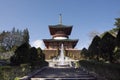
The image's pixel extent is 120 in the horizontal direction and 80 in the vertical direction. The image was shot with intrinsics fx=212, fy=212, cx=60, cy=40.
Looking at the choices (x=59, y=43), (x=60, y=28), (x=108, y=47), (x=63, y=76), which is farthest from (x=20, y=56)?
(x=60, y=28)

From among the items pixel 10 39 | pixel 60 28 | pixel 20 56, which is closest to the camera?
pixel 20 56

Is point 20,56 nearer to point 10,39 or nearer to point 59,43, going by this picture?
point 59,43

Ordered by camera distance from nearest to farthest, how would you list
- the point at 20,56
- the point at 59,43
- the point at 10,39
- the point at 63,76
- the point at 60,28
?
1. the point at 63,76
2. the point at 20,56
3. the point at 59,43
4. the point at 60,28
5. the point at 10,39

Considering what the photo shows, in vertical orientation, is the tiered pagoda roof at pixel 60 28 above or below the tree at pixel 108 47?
above

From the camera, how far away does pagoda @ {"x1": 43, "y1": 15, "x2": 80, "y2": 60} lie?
52700mm

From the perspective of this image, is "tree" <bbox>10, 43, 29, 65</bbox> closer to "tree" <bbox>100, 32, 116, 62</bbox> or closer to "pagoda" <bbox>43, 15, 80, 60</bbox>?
"tree" <bbox>100, 32, 116, 62</bbox>

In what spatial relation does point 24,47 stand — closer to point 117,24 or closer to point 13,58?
point 13,58

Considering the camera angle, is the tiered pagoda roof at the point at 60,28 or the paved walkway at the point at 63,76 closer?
the paved walkway at the point at 63,76

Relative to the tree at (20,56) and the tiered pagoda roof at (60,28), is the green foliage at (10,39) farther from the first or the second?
the tree at (20,56)

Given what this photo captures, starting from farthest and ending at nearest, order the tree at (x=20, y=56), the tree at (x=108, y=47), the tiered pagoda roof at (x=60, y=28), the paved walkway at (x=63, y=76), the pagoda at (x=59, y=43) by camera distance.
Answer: the tiered pagoda roof at (x=60, y=28) < the pagoda at (x=59, y=43) < the tree at (x=108, y=47) < the tree at (x=20, y=56) < the paved walkway at (x=63, y=76)

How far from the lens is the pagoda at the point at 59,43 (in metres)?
52.7

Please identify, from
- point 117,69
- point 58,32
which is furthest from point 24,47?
point 58,32

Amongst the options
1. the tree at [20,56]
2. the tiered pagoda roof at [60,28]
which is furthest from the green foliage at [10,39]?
the tree at [20,56]

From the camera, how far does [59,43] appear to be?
56469mm
